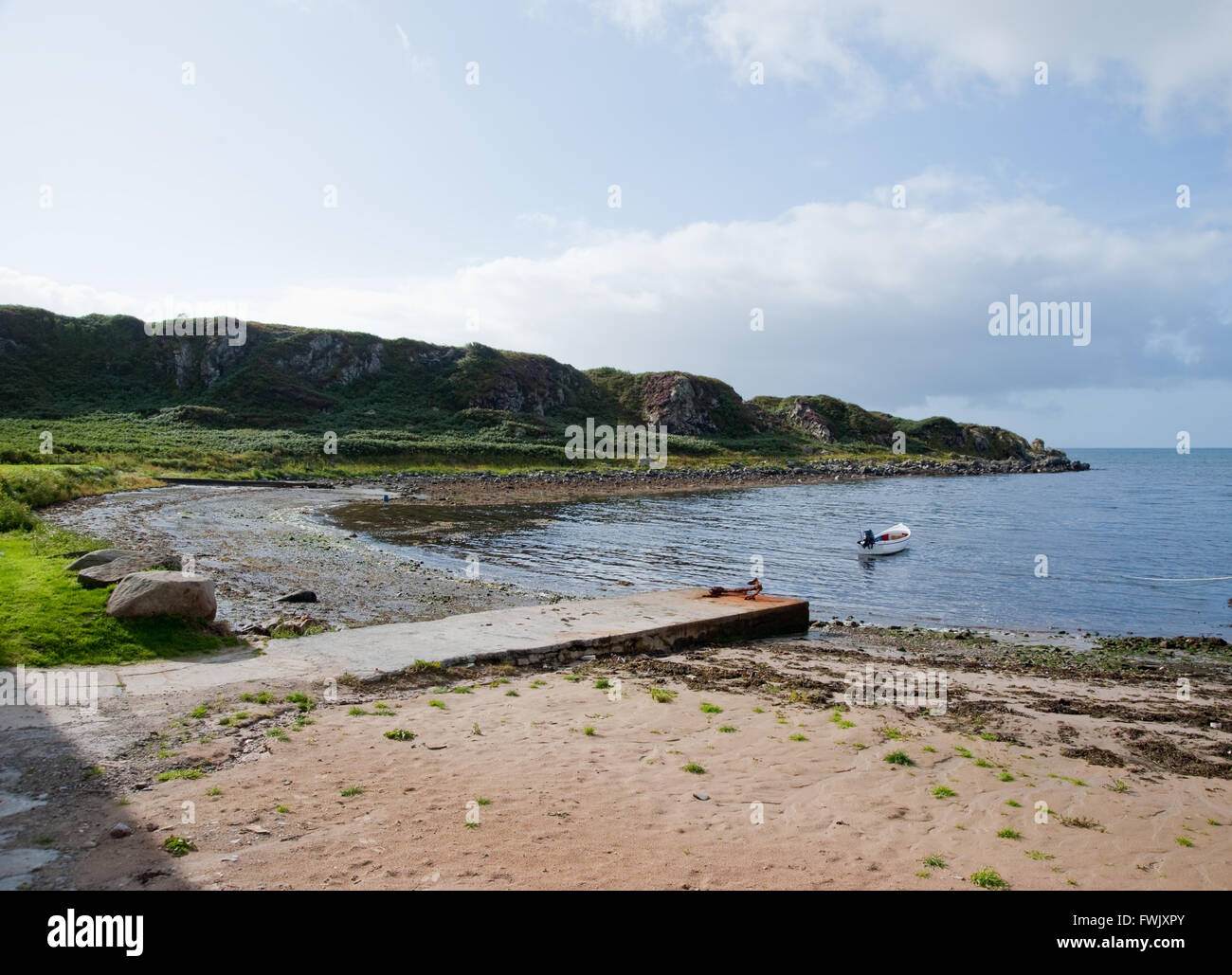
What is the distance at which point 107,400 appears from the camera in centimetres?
8681

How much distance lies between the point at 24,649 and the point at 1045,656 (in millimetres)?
19830

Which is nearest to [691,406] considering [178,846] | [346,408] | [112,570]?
[346,408]

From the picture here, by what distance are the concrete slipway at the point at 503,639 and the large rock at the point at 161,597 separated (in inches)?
49.9

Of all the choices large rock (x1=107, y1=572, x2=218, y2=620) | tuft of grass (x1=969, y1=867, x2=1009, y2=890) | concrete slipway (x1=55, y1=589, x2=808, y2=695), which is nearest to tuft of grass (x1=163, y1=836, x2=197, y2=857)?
concrete slipway (x1=55, y1=589, x2=808, y2=695)

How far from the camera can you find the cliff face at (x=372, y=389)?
89269mm

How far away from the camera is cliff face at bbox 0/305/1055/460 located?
89.3m

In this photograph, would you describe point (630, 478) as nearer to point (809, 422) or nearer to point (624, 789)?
point (624, 789)

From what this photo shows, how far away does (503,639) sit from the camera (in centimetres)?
1370

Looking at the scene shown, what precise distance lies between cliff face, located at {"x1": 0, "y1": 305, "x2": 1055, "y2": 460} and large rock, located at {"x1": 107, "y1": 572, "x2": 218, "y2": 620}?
8078 cm

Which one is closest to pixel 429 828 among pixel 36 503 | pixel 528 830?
pixel 528 830

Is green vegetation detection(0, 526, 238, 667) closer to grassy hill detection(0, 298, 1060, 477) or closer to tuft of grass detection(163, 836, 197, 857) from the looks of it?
tuft of grass detection(163, 836, 197, 857)

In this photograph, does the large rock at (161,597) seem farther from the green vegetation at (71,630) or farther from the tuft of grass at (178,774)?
the tuft of grass at (178,774)
